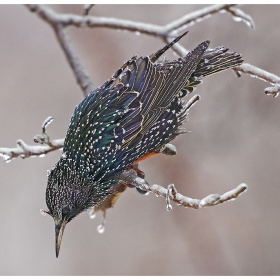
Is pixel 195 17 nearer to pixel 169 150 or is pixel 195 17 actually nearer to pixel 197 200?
pixel 169 150

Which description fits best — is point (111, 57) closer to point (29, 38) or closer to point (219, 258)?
point (29, 38)

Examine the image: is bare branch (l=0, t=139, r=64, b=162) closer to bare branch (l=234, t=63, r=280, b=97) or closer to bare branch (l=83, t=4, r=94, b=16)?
bare branch (l=83, t=4, r=94, b=16)

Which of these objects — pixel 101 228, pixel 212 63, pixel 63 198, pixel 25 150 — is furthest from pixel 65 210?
pixel 212 63

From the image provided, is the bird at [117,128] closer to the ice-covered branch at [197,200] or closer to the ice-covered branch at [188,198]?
the ice-covered branch at [188,198]

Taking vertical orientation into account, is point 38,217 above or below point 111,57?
below

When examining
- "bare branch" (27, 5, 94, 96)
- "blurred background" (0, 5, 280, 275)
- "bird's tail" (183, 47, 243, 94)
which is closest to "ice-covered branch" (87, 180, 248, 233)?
"blurred background" (0, 5, 280, 275)

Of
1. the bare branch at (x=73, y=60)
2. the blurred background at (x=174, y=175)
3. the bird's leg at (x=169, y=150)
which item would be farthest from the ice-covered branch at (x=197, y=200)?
the bare branch at (x=73, y=60)
